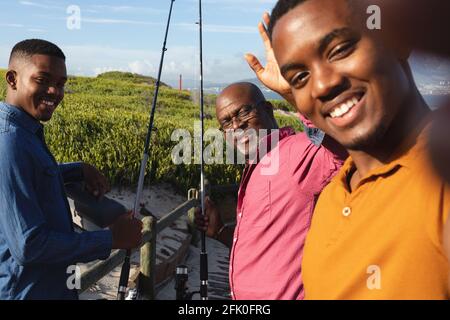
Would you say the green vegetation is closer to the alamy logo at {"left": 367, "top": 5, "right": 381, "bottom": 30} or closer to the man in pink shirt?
the man in pink shirt

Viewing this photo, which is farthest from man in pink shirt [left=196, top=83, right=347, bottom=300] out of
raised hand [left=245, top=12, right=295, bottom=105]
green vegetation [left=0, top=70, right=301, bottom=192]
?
green vegetation [left=0, top=70, right=301, bottom=192]

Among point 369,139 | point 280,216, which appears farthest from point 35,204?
point 369,139

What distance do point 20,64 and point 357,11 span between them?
7.23ft

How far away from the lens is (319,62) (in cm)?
152

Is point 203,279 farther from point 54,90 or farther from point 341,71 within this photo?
point 341,71

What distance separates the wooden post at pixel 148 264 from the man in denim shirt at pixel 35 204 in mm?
3457

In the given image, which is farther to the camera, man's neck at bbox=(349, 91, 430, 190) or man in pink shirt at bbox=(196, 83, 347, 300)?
man in pink shirt at bbox=(196, 83, 347, 300)

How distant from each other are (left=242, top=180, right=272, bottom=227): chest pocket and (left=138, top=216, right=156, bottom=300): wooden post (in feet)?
11.8

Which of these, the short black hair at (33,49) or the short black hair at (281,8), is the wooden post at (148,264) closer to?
the short black hair at (33,49)

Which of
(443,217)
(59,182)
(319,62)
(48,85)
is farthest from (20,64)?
(443,217)

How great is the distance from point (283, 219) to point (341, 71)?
1.43m

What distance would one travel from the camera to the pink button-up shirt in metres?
2.73

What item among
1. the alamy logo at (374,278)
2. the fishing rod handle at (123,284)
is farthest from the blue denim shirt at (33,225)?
the alamy logo at (374,278)

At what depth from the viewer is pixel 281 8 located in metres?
1.69
